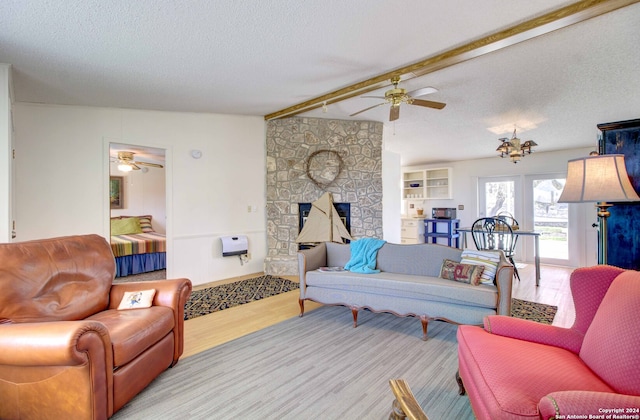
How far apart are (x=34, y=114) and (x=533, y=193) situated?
8330mm

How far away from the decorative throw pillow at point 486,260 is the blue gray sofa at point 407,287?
51 mm

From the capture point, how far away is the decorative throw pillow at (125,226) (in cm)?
601

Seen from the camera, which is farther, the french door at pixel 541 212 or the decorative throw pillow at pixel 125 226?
the decorative throw pillow at pixel 125 226

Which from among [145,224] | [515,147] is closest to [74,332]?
[515,147]

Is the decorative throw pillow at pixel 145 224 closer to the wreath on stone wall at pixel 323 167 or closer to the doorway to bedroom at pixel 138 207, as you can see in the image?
the doorway to bedroom at pixel 138 207

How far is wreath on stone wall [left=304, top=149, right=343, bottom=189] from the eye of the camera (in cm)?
504

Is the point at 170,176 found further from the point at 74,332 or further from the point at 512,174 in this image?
the point at 512,174

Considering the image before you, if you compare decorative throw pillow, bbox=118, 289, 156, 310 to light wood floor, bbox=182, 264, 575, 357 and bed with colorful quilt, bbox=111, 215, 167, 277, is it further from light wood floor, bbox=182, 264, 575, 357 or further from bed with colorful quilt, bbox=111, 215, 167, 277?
bed with colorful quilt, bbox=111, 215, 167, 277

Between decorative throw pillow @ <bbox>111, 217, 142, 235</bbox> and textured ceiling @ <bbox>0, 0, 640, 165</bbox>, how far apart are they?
311cm

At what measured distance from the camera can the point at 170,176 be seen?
171 inches

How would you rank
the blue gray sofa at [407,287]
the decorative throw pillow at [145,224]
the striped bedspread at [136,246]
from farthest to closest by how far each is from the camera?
1. the decorative throw pillow at [145,224]
2. the striped bedspread at [136,246]
3. the blue gray sofa at [407,287]

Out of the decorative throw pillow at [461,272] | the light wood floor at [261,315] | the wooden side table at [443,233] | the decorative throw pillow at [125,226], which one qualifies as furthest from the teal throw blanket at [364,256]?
the decorative throw pillow at [125,226]

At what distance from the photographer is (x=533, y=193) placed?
616 cm

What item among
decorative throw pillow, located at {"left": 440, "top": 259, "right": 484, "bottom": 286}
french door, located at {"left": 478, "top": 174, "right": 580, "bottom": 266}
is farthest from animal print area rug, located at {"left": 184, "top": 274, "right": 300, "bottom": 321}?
french door, located at {"left": 478, "top": 174, "right": 580, "bottom": 266}
